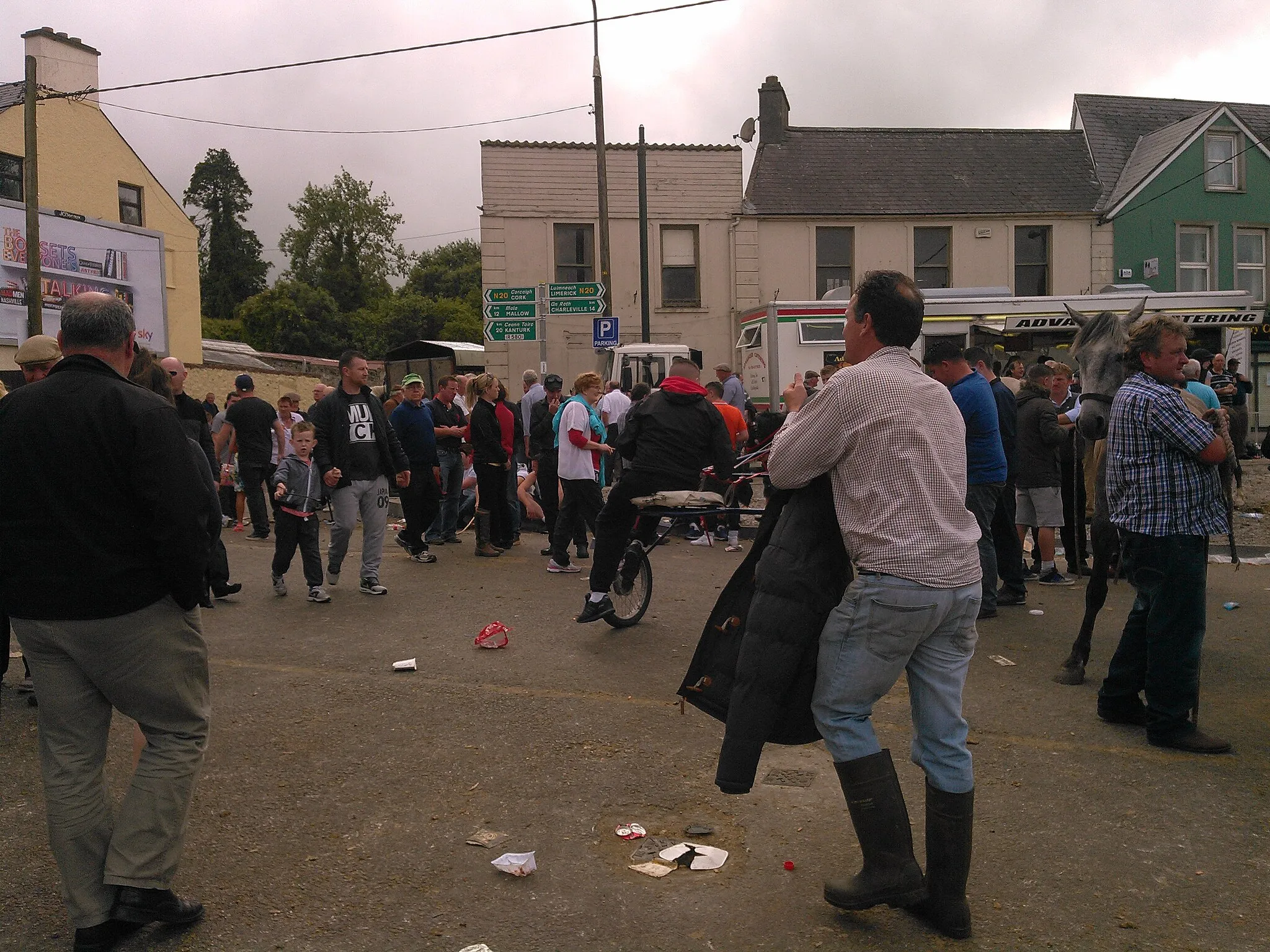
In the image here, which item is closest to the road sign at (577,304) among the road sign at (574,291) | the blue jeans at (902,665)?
the road sign at (574,291)

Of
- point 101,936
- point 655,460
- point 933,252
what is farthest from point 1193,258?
point 101,936

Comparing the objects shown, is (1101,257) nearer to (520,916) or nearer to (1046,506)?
(1046,506)

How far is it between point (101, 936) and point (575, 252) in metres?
26.4

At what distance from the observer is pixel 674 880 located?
3.85 m

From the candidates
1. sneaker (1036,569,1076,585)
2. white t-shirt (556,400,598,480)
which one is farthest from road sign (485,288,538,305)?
sneaker (1036,569,1076,585)

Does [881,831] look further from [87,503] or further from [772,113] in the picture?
[772,113]

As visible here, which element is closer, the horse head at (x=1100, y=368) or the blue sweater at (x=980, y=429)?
the horse head at (x=1100, y=368)

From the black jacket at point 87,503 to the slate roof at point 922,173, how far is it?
26415mm

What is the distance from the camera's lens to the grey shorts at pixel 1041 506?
31.8ft

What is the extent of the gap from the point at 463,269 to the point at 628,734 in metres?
68.8

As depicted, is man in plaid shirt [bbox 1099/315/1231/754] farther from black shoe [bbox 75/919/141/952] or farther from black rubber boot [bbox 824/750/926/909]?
black shoe [bbox 75/919/141/952]

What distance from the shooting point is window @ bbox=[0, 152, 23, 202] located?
2758 centimetres

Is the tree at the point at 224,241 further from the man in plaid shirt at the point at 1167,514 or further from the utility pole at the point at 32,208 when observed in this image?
the man in plaid shirt at the point at 1167,514

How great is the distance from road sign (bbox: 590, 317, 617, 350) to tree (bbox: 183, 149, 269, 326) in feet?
197
